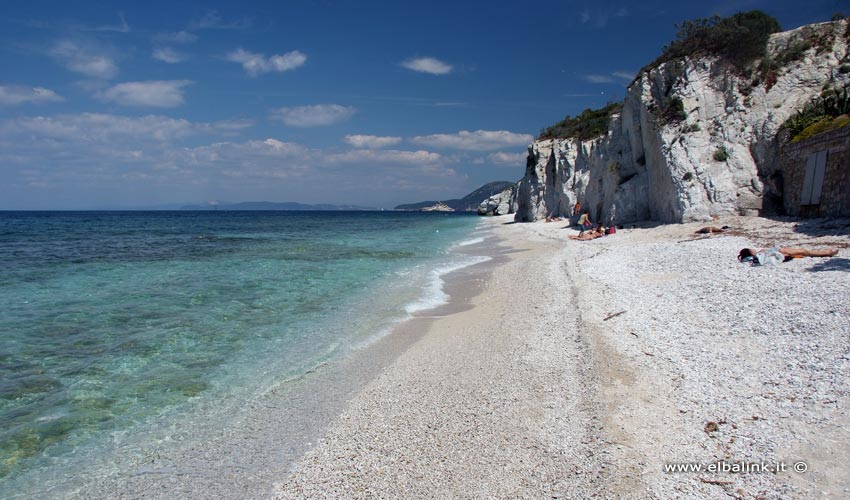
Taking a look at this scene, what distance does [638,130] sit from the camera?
87.0ft

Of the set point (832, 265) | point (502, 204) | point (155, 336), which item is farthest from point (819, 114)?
point (502, 204)

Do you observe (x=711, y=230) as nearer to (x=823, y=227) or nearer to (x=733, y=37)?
(x=823, y=227)

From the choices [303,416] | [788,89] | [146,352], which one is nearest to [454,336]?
[303,416]

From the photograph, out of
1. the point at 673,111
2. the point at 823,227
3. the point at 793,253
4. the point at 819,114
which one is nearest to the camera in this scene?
the point at 793,253

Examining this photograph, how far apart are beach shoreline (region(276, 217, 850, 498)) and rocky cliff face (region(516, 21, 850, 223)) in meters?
11.1

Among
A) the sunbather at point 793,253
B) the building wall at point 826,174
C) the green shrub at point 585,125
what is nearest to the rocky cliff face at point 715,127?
the building wall at point 826,174

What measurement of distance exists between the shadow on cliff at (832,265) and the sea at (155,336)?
8.55 m

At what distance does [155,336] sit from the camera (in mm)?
9742

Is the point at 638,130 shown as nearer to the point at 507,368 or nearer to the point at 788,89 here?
the point at 788,89

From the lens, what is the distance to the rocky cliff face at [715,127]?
1969cm

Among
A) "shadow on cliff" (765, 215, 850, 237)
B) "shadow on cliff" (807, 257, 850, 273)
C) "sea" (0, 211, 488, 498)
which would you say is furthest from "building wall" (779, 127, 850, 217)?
"sea" (0, 211, 488, 498)

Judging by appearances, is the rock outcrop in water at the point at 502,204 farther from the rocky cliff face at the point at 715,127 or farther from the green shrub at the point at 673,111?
the green shrub at the point at 673,111

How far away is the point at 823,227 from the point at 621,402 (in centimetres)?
1300

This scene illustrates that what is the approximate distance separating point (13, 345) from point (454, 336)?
8933mm
